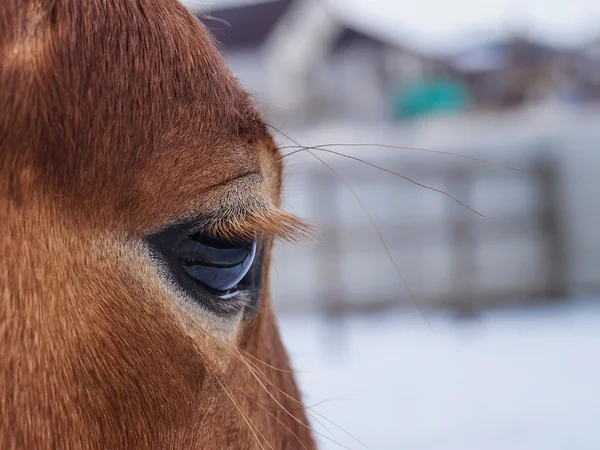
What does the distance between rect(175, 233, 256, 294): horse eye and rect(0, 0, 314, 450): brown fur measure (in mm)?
46

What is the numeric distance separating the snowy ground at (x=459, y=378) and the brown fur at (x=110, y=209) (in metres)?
2.88

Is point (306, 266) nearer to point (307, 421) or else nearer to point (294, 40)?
point (307, 421)

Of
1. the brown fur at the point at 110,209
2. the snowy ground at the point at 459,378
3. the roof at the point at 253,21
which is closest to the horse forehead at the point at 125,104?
the brown fur at the point at 110,209

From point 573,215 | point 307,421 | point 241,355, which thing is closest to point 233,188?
point 241,355

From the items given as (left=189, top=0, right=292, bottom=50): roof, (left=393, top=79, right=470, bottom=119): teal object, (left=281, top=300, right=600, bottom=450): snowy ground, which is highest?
(left=189, top=0, right=292, bottom=50): roof

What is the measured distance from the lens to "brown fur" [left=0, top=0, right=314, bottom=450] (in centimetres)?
113

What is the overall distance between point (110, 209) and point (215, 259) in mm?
242

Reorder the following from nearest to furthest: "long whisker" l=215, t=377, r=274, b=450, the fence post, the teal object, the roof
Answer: "long whisker" l=215, t=377, r=274, b=450
the fence post
the teal object
the roof

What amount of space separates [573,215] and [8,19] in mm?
9615

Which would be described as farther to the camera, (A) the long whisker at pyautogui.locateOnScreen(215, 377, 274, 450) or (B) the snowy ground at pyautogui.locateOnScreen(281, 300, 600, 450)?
(B) the snowy ground at pyautogui.locateOnScreen(281, 300, 600, 450)

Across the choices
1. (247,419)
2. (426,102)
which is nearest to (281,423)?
(247,419)

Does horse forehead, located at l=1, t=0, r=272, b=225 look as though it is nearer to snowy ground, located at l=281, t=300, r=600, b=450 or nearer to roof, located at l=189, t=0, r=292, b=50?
snowy ground, located at l=281, t=300, r=600, b=450

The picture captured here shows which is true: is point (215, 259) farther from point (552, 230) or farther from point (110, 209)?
point (552, 230)

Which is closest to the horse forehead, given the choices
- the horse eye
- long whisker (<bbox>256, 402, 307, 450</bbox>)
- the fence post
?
the horse eye
